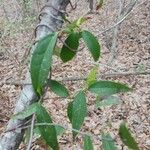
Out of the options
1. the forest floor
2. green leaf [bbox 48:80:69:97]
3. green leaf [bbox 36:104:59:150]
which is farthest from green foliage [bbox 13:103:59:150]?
the forest floor

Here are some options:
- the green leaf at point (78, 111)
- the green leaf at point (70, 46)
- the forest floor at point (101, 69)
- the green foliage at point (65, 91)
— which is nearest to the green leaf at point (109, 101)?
the green foliage at point (65, 91)

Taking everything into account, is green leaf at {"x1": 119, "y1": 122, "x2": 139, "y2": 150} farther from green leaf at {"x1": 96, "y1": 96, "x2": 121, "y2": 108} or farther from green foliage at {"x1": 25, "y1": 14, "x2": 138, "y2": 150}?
green leaf at {"x1": 96, "y1": 96, "x2": 121, "y2": 108}

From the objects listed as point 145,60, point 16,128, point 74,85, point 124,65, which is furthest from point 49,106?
point 16,128

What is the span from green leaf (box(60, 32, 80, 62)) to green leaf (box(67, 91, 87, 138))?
188 millimetres

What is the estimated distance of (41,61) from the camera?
1.11 meters

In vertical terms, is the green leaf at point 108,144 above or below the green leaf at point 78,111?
below

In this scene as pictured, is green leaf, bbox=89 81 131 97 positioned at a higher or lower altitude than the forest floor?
lower

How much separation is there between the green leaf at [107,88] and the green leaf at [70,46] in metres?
0.16

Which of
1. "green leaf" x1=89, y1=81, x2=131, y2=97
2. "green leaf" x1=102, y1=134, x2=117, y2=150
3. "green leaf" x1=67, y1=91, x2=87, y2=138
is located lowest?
"green leaf" x1=102, y1=134, x2=117, y2=150

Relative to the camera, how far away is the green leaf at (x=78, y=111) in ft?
3.82

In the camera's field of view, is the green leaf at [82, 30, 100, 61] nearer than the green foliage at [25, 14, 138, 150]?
No

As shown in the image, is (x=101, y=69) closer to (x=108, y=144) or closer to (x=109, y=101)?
(x=109, y=101)

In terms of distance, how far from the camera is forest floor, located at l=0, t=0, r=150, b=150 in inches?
206

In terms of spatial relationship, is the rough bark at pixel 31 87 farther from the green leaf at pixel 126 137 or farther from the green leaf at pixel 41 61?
the green leaf at pixel 126 137
